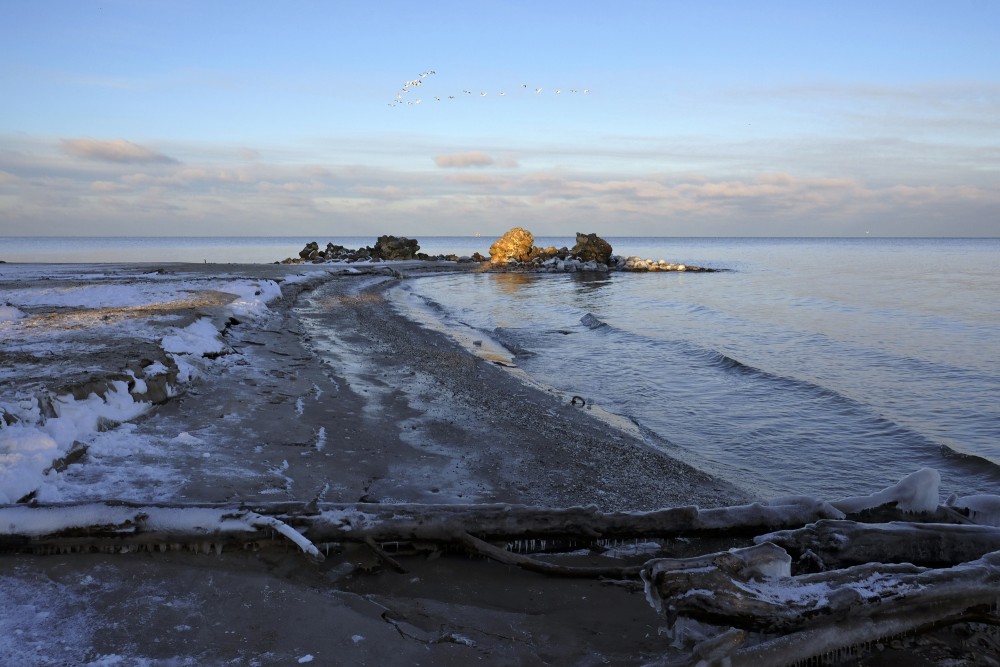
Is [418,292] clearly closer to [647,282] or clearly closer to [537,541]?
[647,282]

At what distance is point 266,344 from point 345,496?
25.1 ft

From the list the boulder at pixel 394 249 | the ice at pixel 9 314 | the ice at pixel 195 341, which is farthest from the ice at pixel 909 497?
the boulder at pixel 394 249

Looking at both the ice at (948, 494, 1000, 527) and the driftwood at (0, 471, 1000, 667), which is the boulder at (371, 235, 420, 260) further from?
the ice at (948, 494, 1000, 527)

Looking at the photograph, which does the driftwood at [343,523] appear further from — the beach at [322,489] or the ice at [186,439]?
the ice at [186,439]

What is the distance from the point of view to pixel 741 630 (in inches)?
110

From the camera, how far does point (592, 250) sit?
51500mm

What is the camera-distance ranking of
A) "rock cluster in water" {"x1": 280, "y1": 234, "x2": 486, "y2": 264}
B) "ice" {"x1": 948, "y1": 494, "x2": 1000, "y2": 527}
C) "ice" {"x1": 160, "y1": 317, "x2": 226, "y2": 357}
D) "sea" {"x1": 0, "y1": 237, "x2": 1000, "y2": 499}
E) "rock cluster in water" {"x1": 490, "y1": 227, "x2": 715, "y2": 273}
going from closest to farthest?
"ice" {"x1": 948, "y1": 494, "x2": 1000, "y2": 527} < "sea" {"x1": 0, "y1": 237, "x2": 1000, "y2": 499} < "ice" {"x1": 160, "y1": 317, "x2": 226, "y2": 357} < "rock cluster in water" {"x1": 490, "y1": 227, "x2": 715, "y2": 273} < "rock cluster in water" {"x1": 280, "y1": 234, "x2": 486, "y2": 264}

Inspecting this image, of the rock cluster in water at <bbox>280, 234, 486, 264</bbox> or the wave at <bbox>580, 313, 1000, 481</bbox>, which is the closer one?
the wave at <bbox>580, 313, 1000, 481</bbox>

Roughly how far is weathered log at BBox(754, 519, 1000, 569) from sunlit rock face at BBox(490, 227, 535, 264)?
50042mm

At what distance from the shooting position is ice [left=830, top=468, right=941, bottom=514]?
441cm

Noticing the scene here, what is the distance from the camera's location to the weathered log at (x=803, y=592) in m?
2.90

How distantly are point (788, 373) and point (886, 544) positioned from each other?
9.54m

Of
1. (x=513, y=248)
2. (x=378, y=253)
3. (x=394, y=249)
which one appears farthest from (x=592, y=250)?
(x=378, y=253)

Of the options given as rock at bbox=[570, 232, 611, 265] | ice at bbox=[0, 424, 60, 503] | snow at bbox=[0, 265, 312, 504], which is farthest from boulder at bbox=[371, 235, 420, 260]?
ice at bbox=[0, 424, 60, 503]
